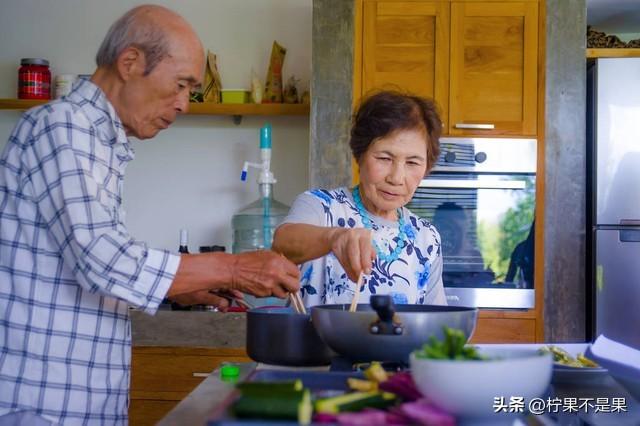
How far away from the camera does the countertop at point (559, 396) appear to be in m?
0.94

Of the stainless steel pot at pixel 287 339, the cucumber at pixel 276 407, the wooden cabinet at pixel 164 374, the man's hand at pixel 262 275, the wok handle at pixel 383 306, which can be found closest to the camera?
the cucumber at pixel 276 407

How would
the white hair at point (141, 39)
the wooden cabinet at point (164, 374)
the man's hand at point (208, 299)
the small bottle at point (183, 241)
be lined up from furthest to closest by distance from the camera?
the small bottle at point (183, 241), the wooden cabinet at point (164, 374), the man's hand at point (208, 299), the white hair at point (141, 39)

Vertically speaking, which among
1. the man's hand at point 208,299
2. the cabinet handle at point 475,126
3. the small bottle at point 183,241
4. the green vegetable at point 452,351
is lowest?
the man's hand at point 208,299

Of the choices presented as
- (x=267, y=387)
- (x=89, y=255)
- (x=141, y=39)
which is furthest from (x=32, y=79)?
(x=267, y=387)

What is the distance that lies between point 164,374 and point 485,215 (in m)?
1.44

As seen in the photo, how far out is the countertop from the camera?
3.09 feet

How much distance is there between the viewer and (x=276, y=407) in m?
0.72

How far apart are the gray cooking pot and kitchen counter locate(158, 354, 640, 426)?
16 cm

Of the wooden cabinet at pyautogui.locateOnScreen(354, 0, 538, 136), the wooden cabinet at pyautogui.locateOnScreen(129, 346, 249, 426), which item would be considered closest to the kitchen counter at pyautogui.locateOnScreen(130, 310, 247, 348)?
the wooden cabinet at pyautogui.locateOnScreen(129, 346, 249, 426)

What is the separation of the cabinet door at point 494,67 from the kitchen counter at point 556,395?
2101mm

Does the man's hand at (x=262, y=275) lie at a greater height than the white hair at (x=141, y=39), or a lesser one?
lesser

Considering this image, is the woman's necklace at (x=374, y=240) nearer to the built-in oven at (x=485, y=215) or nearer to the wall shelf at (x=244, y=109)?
the built-in oven at (x=485, y=215)

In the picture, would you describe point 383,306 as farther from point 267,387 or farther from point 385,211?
point 385,211

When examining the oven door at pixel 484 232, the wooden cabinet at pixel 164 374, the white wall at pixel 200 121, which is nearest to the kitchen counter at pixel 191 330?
the wooden cabinet at pixel 164 374
